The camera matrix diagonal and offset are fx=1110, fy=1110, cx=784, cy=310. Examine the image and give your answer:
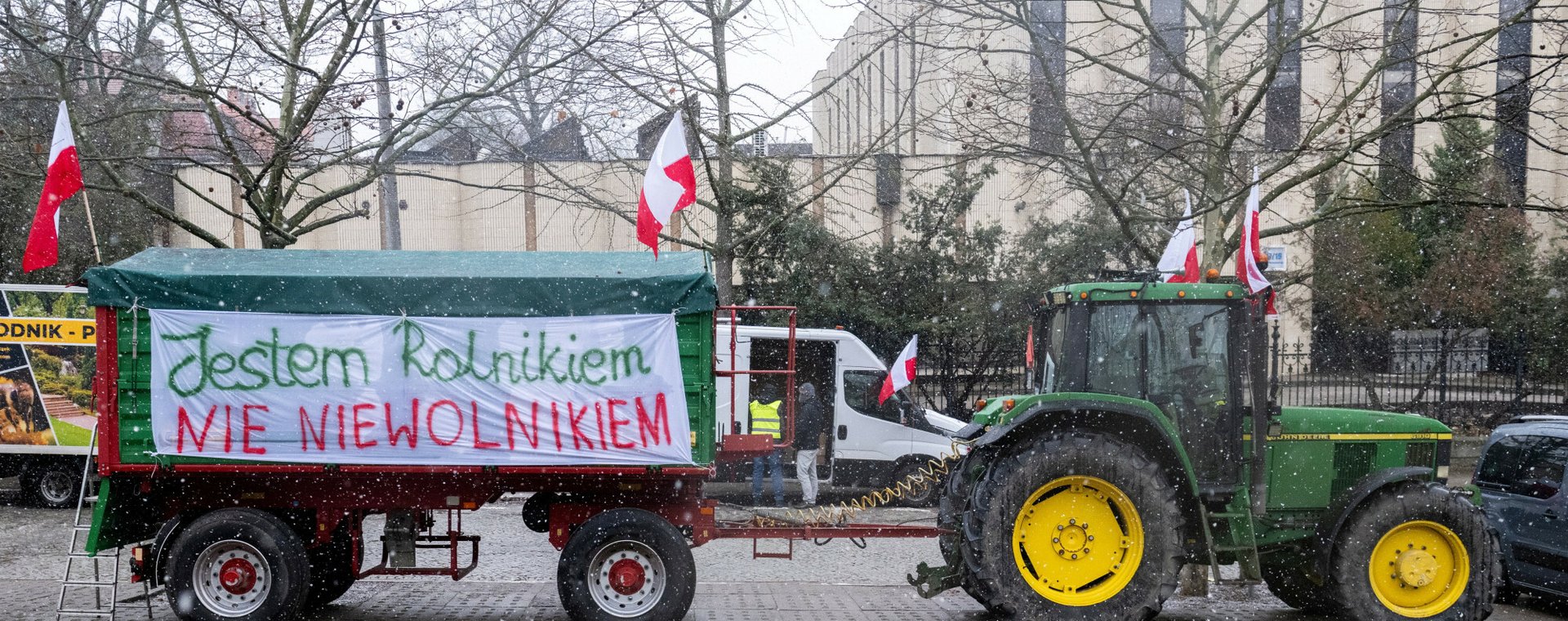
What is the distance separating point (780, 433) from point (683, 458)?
20.4 ft

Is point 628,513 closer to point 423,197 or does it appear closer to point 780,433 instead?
point 780,433

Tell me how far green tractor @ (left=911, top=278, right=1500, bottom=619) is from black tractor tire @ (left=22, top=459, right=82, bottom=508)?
35.5ft

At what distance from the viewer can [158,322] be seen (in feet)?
23.7

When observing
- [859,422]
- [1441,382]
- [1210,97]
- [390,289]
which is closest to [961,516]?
[390,289]

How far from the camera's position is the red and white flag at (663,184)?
26.9 ft

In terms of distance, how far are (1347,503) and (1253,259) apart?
177cm

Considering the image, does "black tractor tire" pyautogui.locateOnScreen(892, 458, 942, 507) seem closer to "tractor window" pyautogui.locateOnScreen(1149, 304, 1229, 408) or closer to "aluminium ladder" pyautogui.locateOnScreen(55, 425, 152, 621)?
"tractor window" pyautogui.locateOnScreen(1149, 304, 1229, 408)

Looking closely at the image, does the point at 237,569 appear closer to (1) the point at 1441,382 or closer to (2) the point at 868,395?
(2) the point at 868,395

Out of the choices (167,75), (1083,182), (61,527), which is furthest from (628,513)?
(61,527)

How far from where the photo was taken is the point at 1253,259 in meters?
7.83

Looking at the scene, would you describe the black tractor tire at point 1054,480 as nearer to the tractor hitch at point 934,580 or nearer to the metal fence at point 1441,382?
the tractor hitch at point 934,580

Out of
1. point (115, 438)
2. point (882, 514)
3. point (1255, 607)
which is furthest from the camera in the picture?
point (882, 514)

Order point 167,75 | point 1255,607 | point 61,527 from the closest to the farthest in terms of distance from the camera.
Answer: point 1255,607, point 167,75, point 61,527

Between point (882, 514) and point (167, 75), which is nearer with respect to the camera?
point (167, 75)
